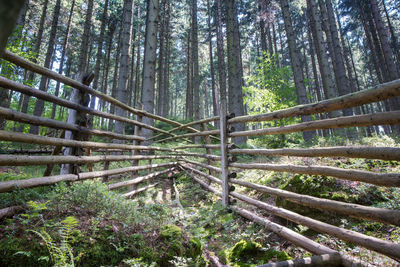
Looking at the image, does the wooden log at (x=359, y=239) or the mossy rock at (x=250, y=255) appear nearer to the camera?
the wooden log at (x=359, y=239)

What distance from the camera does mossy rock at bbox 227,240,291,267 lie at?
246cm

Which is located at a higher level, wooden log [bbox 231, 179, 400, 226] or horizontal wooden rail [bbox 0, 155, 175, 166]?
horizontal wooden rail [bbox 0, 155, 175, 166]

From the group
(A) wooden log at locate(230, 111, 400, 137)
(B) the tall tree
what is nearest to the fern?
(A) wooden log at locate(230, 111, 400, 137)

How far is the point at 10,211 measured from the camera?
6.54ft

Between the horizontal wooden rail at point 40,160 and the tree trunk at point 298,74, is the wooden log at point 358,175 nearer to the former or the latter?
the horizontal wooden rail at point 40,160

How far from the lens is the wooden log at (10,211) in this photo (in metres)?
1.92

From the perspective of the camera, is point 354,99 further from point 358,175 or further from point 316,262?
point 316,262

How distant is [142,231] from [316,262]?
1904 mm

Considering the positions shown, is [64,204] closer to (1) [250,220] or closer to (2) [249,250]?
(2) [249,250]

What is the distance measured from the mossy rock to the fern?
1.80m

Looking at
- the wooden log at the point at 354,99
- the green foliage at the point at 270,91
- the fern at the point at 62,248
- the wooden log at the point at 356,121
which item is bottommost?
the fern at the point at 62,248

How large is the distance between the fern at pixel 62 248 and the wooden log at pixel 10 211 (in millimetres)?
536

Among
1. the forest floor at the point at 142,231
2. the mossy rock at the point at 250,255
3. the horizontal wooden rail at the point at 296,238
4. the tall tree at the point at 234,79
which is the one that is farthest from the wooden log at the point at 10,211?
the tall tree at the point at 234,79

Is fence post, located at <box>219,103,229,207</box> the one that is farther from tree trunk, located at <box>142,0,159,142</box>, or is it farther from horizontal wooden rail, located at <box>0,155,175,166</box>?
tree trunk, located at <box>142,0,159,142</box>
